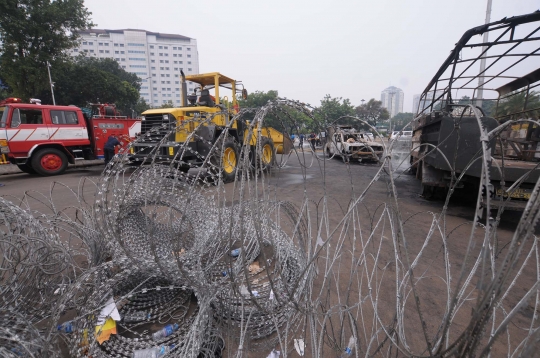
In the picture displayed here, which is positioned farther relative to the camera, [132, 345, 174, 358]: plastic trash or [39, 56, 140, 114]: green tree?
[39, 56, 140, 114]: green tree

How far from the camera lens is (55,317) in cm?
165

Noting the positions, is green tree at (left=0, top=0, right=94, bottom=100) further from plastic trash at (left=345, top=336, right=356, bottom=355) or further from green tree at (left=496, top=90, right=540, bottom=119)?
green tree at (left=496, top=90, right=540, bottom=119)

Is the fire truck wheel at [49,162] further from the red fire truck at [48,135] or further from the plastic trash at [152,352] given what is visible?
the plastic trash at [152,352]

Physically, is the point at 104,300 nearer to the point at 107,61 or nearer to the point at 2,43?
the point at 2,43

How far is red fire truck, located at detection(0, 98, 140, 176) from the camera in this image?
848 cm

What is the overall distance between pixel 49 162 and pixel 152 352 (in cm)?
1045

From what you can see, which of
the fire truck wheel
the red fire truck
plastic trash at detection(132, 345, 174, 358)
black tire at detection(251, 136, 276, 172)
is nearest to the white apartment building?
the red fire truck

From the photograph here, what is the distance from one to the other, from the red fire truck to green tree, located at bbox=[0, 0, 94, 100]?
8.38 metres

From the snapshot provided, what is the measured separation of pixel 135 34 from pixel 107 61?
62062 millimetres

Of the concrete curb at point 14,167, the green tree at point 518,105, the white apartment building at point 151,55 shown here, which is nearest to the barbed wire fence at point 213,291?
the green tree at point 518,105

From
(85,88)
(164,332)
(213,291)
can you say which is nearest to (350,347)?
(213,291)

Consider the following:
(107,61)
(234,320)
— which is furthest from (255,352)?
(107,61)

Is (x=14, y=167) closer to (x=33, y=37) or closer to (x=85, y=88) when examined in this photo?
(x=33, y=37)

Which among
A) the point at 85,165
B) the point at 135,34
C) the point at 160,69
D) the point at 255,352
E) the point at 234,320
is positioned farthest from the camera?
the point at 160,69
